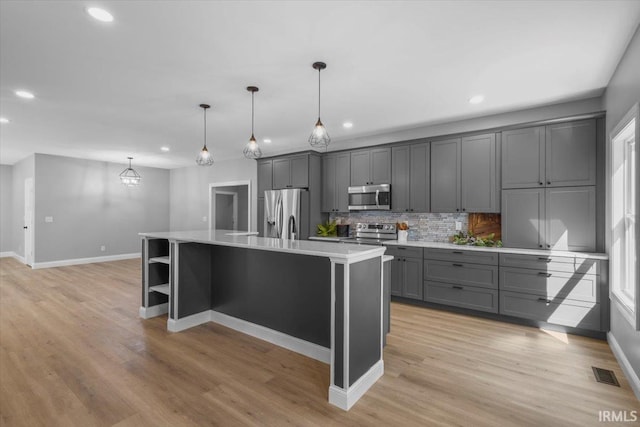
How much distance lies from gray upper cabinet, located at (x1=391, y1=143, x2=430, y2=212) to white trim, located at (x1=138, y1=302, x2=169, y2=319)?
3532 millimetres

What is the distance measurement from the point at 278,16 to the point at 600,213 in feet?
12.4

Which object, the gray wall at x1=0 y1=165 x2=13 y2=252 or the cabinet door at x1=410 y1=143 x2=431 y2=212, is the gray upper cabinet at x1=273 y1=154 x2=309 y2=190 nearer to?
the cabinet door at x1=410 y1=143 x2=431 y2=212

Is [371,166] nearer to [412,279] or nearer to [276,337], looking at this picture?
[412,279]

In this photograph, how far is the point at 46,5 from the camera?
6.64ft

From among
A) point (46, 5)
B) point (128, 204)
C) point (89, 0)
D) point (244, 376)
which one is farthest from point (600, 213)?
point (128, 204)

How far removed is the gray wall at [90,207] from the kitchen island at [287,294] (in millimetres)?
5110

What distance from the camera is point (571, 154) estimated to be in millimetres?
3590

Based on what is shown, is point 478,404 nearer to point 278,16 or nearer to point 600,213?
point 600,213

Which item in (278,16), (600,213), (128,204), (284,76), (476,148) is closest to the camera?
(278,16)

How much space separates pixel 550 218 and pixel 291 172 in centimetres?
401

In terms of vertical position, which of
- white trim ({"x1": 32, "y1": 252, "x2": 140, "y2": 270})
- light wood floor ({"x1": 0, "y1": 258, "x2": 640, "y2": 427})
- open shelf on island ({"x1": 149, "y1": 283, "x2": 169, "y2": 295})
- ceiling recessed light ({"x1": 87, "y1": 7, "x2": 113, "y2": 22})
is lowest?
light wood floor ({"x1": 0, "y1": 258, "x2": 640, "y2": 427})

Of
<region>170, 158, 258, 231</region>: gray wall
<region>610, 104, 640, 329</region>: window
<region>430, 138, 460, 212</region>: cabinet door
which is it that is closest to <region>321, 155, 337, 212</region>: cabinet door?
<region>430, 138, 460, 212</region>: cabinet door

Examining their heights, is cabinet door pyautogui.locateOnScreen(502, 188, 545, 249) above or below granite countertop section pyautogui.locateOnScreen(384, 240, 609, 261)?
above

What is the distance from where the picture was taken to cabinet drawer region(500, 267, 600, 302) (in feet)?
10.9
